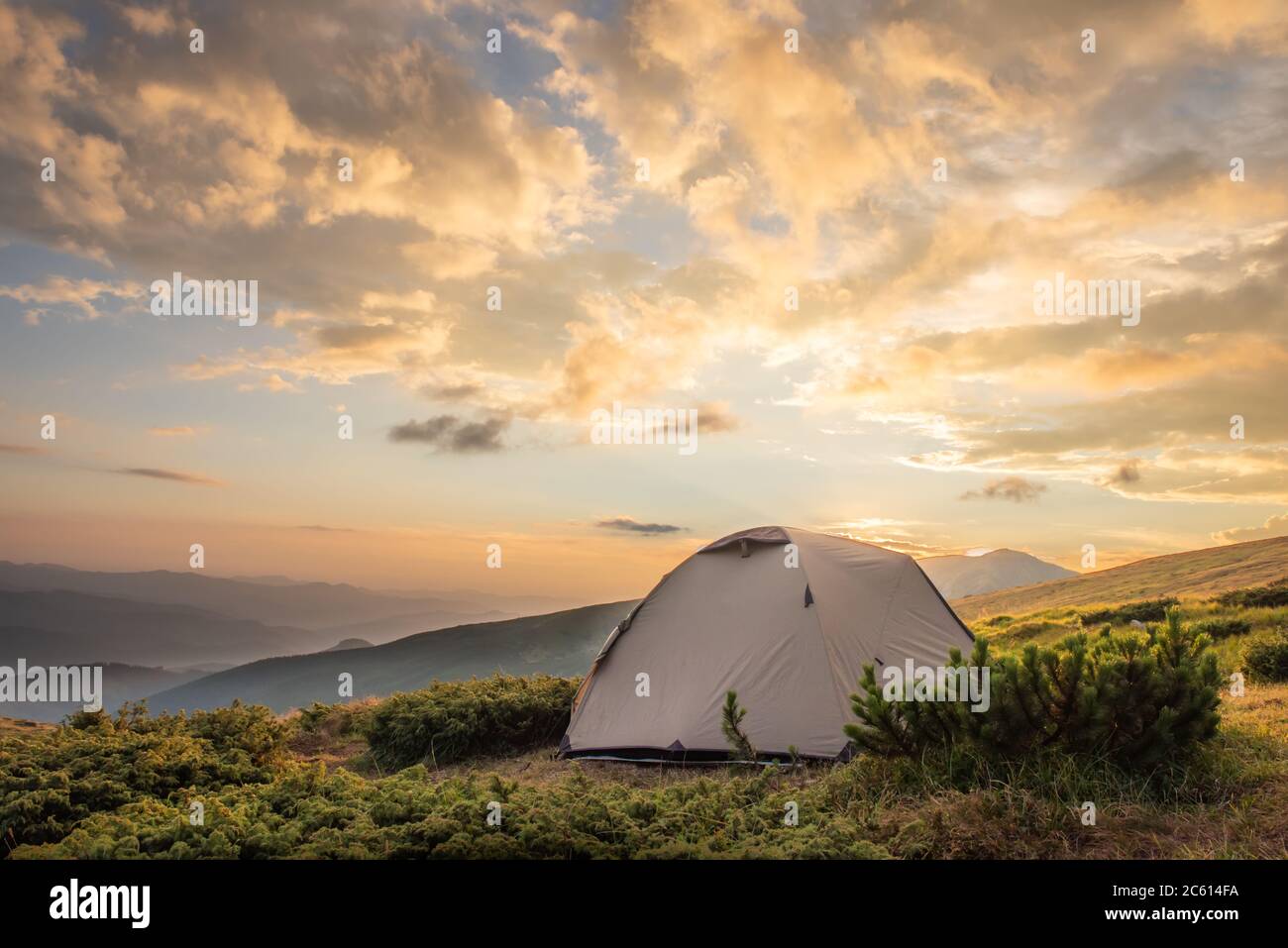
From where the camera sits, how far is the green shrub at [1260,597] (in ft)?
69.7

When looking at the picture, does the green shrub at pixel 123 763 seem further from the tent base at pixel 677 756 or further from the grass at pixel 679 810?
the tent base at pixel 677 756

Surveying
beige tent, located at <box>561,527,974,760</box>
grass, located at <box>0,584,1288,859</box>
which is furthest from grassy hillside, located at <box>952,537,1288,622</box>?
grass, located at <box>0,584,1288,859</box>

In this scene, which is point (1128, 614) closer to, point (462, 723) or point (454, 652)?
point (462, 723)

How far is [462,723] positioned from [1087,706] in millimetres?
9057

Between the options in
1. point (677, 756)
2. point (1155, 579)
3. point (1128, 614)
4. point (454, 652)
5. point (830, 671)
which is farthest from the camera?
point (454, 652)

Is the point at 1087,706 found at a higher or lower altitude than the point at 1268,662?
higher

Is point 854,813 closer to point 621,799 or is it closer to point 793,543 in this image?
point 621,799

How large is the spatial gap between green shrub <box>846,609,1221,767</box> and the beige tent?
12.6 ft

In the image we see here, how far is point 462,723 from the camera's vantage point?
1249 centimetres

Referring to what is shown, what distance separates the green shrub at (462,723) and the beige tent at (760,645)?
1054 millimetres

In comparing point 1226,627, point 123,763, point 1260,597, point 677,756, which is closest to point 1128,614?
point 1260,597

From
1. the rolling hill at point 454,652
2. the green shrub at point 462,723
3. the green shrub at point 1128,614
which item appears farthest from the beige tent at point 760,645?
the rolling hill at point 454,652

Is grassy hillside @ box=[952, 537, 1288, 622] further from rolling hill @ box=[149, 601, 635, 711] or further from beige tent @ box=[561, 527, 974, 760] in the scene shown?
rolling hill @ box=[149, 601, 635, 711]
